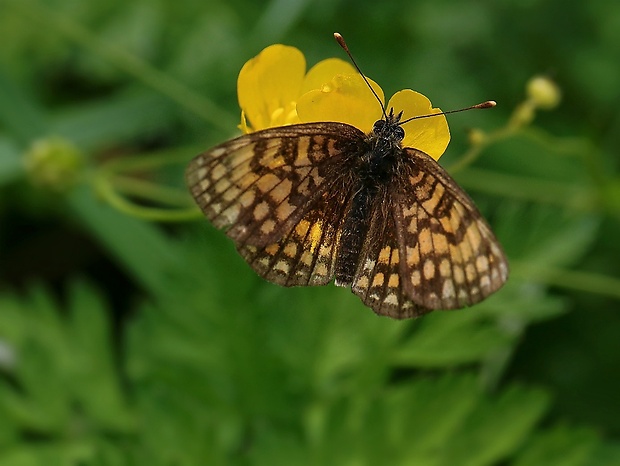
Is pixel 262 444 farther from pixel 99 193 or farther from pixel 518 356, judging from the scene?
pixel 518 356

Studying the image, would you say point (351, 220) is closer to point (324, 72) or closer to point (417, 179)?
point (417, 179)

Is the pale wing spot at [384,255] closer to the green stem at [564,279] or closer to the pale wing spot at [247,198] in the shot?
the pale wing spot at [247,198]

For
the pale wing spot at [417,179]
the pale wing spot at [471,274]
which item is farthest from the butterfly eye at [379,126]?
the pale wing spot at [471,274]

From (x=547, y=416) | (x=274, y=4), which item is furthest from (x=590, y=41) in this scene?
(x=547, y=416)

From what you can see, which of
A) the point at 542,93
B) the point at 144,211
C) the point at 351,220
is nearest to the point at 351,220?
the point at 351,220

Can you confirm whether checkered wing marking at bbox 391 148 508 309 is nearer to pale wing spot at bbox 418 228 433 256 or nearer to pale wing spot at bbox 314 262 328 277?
pale wing spot at bbox 418 228 433 256

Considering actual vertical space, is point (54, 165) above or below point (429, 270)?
above

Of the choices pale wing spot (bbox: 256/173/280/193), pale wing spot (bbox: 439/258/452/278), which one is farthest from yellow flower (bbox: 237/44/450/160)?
pale wing spot (bbox: 439/258/452/278)
